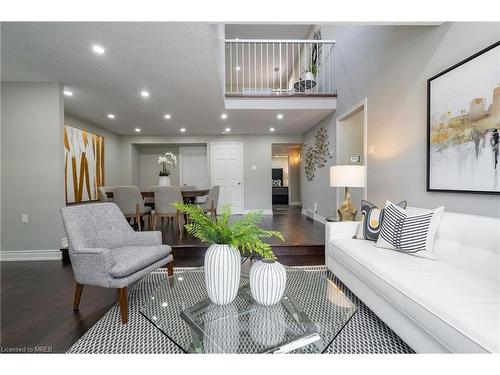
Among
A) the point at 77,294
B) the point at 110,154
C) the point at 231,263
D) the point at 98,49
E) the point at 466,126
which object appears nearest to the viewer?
the point at 231,263

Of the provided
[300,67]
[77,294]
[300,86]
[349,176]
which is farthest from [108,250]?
[300,67]

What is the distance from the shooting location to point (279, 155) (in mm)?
10531

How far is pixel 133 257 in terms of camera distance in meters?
1.85

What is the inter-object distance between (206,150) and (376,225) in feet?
18.7

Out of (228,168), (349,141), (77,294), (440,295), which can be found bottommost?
(77,294)

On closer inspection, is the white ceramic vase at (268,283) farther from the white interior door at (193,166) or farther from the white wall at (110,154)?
the white interior door at (193,166)

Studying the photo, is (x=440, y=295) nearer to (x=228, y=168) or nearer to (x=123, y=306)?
(x=123, y=306)

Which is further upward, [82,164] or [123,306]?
[82,164]

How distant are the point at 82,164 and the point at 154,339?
453 centimetres

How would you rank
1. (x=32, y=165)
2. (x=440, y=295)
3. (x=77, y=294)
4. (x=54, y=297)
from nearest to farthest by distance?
(x=440, y=295)
(x=77, y=294)
(x=54, y=297)
(x=32, y=165)

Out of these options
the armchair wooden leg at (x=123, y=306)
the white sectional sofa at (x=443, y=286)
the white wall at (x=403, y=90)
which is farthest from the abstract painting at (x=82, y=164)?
the white wall at (x=403, y=90)

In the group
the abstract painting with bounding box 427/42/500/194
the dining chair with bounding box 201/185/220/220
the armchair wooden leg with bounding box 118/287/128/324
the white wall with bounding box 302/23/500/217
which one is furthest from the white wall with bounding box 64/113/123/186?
the abstract painting with bounding box 427/42/500/194

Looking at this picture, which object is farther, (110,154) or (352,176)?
(110,154)
